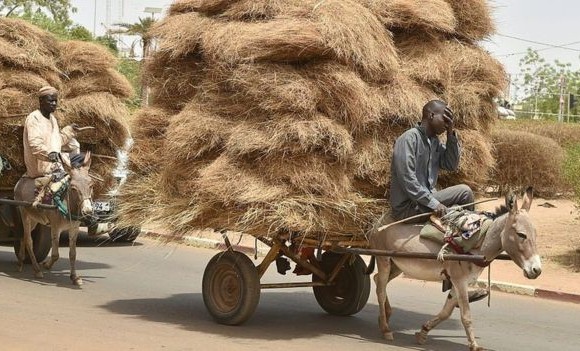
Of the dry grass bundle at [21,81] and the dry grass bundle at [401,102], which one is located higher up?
the dry grass bundle at [401,102]

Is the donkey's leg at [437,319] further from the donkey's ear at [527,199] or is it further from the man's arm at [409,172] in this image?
the donkey's ear at [527,199]

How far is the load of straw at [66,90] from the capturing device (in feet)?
40.3

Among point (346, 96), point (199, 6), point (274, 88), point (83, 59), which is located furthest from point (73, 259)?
point (346, 96)

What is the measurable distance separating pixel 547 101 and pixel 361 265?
4816 cm

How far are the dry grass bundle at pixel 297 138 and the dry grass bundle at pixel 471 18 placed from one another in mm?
2014

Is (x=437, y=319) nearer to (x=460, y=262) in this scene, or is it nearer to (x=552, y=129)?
(x=460, y=262)

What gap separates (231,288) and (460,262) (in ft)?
7.71

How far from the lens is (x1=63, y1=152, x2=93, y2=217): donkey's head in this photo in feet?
36.7

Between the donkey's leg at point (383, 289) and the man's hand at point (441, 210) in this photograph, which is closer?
the man's hand at point (441, 210)

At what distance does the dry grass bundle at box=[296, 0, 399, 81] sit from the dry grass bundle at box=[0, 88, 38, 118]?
5104 millimetres

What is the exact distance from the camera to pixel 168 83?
9453 millimetres

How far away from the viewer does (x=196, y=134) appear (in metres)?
8.55

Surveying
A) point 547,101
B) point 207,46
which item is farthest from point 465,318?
point 547,101

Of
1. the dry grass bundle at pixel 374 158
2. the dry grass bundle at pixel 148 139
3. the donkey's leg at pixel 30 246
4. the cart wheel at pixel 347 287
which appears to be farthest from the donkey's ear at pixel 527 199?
the donkey's leg at pixel 30 246
